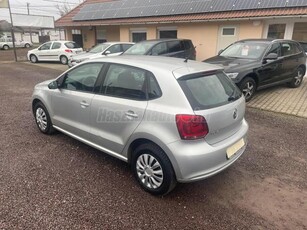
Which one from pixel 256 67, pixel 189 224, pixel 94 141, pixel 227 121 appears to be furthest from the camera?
pixel 256 67

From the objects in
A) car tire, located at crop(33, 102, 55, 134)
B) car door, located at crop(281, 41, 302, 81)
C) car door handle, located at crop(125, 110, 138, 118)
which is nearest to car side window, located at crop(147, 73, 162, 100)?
car door handle, located at crop(125, 110, 138, 118)

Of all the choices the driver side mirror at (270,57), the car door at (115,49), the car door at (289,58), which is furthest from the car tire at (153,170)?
the car door at (115,49)

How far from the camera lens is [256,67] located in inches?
260

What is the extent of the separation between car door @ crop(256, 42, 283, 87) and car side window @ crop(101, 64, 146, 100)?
468 cm

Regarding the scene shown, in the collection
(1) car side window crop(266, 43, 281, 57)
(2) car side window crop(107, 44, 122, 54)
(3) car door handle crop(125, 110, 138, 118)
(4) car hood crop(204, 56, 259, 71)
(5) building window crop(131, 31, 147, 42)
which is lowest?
(3) car door handle crop(125, 110, 138, 118)

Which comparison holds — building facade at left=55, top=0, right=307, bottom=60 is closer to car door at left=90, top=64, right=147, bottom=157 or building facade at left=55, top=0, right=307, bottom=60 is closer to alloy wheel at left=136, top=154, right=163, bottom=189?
car door at left=90, top=64, right=147, bottom=157

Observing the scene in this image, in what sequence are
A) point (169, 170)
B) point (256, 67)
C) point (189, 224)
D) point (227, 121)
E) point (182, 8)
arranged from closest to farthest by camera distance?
point (189, 224)
point (169, 170)
point (227, 121)
point (256, 67)
point (182, 8)

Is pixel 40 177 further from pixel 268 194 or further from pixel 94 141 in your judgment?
pixel 268 194

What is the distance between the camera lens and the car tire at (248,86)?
6430mm

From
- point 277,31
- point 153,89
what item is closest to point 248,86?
point 153,89

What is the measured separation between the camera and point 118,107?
3084 millimetres

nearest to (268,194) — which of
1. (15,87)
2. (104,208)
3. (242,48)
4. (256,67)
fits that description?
(104,208)

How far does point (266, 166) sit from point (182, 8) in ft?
37.2

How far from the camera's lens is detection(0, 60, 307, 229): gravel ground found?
2582 mm
